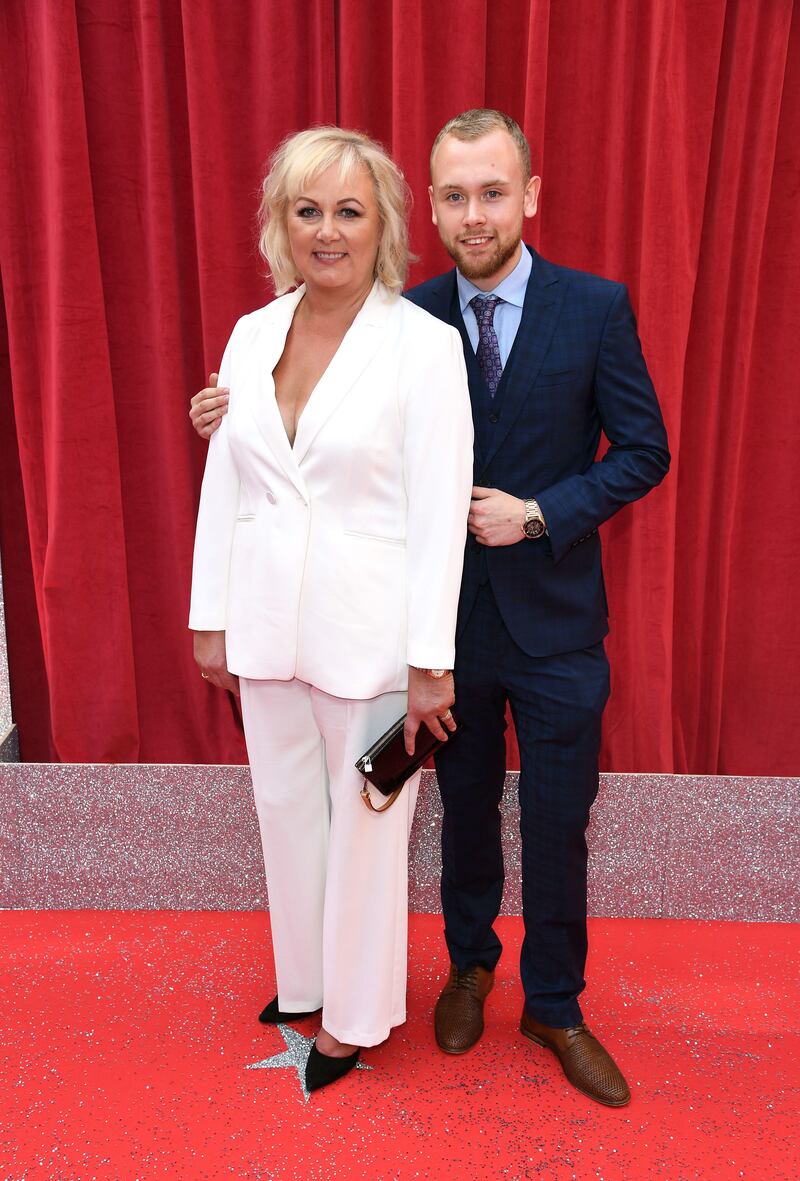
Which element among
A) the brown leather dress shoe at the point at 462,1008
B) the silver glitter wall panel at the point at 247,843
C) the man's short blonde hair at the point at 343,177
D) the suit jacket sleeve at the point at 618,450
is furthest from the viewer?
the silver glitter wall panel at the point at 247,843

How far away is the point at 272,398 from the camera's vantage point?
5.31ft

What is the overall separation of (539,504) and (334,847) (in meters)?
0.68

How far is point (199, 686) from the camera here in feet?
8.25

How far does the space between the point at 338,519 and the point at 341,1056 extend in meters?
0.99

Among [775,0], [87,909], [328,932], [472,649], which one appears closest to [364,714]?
[472,649]

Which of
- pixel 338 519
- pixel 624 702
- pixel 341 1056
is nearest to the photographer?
pixel 338 519

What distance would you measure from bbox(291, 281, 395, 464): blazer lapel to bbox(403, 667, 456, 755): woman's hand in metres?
0.39

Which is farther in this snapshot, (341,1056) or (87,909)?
(87,909)

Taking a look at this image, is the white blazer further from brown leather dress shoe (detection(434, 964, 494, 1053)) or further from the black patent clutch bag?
brown leather dress shoe (detection(434, 964, 494, 1053))

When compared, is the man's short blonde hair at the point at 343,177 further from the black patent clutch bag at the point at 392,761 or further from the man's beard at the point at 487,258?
the black patent clutch bag at the point at 392,761

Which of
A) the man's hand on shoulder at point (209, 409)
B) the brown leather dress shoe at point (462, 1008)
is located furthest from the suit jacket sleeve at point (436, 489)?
the brown leather dress shoe at point (462, 1008)

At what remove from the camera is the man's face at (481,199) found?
5.32 ft

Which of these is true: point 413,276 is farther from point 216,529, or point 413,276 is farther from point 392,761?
point 392,761

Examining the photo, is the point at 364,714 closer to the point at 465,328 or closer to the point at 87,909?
the point at 465,328
